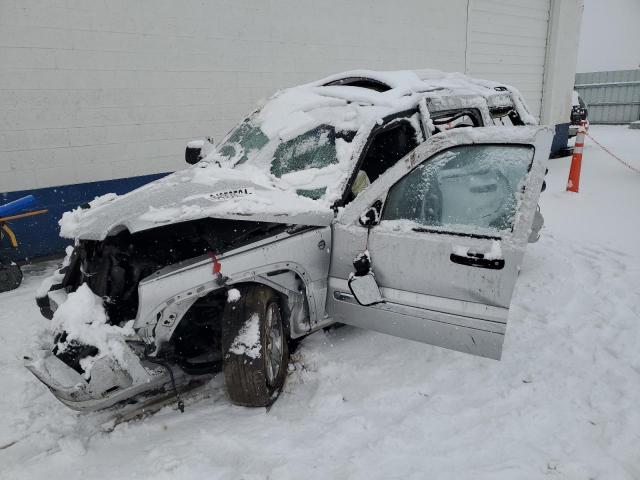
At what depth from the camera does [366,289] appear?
3014 millimetres

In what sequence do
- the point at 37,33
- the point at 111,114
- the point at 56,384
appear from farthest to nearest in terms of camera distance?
the point at 111,114 → the point at 37,33 → the point at 56,384

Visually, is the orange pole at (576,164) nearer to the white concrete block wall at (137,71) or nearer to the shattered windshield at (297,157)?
the white concrete block wall at (137,71)

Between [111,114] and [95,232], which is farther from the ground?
[111,114]

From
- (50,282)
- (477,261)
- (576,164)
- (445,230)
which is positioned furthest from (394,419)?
(576,164)

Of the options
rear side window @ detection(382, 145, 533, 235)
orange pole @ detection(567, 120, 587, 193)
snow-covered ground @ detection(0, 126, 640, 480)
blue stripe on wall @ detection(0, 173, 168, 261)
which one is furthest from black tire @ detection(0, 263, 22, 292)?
orange pole @ detection(567, 120, 587, 193)

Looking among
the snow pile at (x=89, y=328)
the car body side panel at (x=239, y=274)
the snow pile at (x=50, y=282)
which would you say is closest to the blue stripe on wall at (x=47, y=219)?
the snow pile at (x=50, y=282)

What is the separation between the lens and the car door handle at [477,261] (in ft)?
8.70

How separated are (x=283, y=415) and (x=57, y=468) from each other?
1.22 m

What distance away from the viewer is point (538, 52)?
41.6ft

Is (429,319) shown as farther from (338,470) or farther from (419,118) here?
(419,118)

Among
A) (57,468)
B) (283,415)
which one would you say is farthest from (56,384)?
(283,415)

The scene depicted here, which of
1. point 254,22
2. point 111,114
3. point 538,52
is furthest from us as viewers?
point 538,52

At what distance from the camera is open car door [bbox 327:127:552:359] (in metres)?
2.72

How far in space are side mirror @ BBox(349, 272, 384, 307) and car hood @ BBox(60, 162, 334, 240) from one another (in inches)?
16.6
